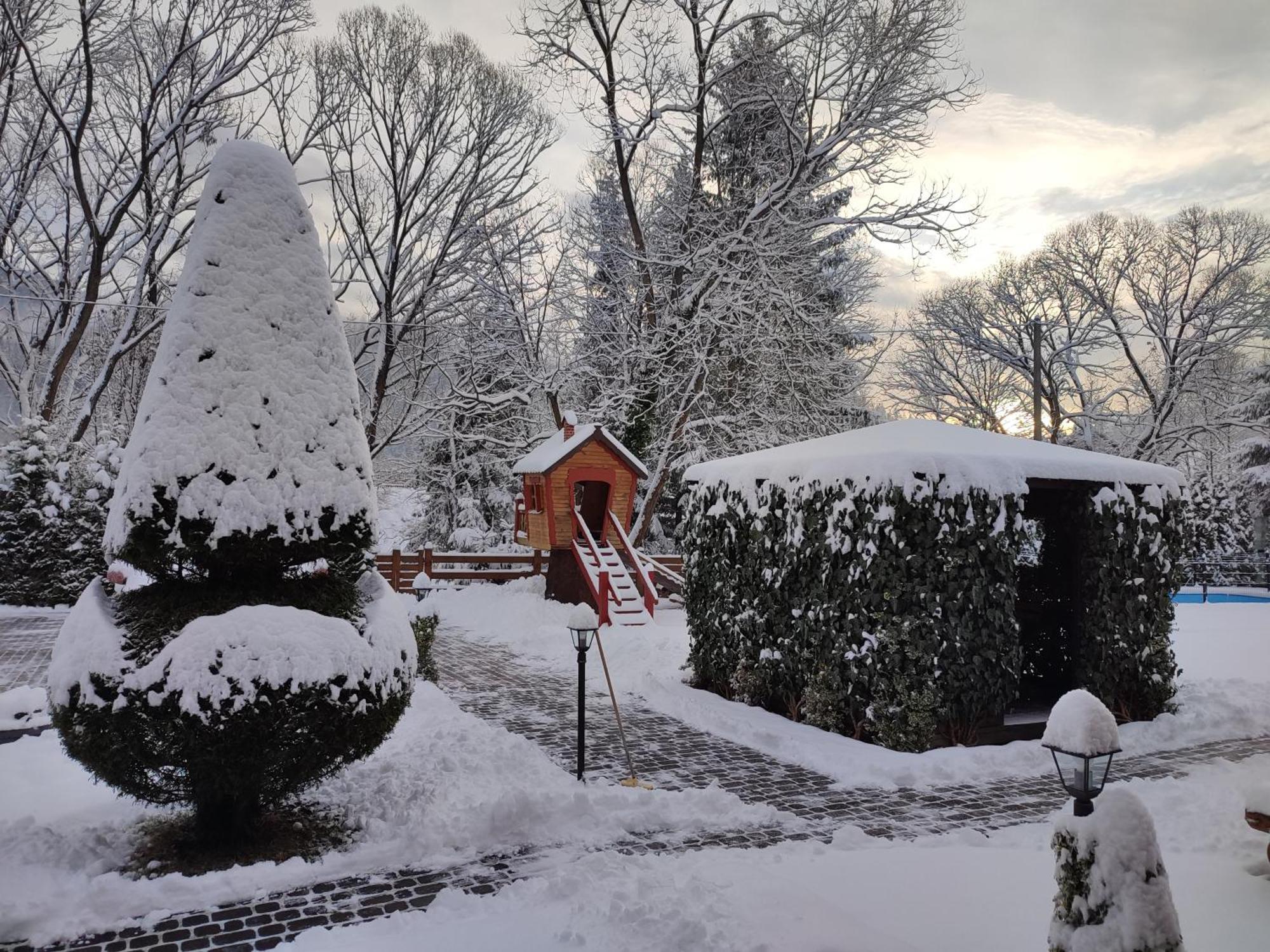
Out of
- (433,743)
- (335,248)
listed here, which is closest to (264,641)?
(433,743)

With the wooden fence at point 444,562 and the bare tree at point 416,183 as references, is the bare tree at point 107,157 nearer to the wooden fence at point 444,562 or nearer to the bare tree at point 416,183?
the bare tree at point 416,183

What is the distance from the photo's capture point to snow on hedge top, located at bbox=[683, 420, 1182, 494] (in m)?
7.03

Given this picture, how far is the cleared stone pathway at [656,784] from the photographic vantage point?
3.88m

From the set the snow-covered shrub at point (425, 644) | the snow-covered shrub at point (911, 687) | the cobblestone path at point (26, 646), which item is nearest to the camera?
the snow-covered shrub at point (911, 687)

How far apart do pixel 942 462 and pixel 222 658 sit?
19.3ft

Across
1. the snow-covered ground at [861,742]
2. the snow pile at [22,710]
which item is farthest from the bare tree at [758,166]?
the snow pile at [22,710]

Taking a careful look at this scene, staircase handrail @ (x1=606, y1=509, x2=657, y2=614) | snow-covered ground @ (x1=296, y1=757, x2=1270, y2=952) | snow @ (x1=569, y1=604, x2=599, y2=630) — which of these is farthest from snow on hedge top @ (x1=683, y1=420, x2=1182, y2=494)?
staircase handrail @ (x1=606, y1=509, x2=657, y2=614)

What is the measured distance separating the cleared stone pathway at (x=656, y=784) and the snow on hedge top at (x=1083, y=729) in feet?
7.92

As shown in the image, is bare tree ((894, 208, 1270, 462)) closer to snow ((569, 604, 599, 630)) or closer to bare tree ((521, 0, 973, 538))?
bare tree ((521, 0, 973, 538))

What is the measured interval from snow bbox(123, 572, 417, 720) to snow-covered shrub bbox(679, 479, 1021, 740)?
433 centimetres

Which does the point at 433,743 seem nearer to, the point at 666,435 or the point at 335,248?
the point at 666,435

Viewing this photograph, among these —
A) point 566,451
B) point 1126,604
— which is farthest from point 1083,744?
point 566,451

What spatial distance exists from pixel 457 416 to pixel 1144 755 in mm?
18195

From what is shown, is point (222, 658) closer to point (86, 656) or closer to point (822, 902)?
point (86, 656)
